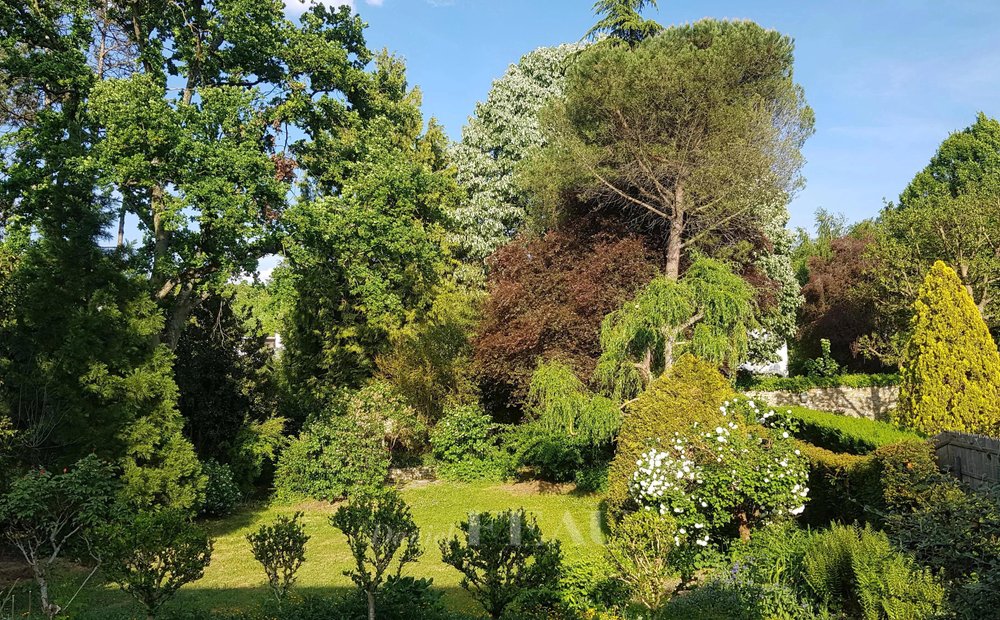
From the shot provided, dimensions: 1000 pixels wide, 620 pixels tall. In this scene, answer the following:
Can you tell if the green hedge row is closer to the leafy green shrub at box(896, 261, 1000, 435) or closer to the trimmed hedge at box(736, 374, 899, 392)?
the leafy green shrub at box(896, 261, 1000, 435)

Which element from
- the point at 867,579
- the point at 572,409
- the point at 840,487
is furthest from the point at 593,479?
the point at 867,579

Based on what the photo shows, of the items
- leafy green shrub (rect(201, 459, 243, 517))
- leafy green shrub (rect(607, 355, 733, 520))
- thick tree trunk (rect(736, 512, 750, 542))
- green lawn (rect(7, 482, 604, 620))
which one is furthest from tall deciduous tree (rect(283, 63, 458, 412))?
thick tree trunk (rect(736, 512, 750, 542))

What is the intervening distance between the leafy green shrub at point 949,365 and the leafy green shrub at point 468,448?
8816mm

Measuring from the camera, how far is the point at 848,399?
64.8 feet

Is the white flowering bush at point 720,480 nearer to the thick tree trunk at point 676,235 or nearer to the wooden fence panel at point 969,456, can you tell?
the wooden fence panel at point 969,456

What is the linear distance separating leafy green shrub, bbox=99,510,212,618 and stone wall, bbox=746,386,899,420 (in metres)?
17.8

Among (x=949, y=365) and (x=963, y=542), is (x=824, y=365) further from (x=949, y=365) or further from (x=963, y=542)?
(x=963, y=542)

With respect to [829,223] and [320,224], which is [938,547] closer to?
[320,224]

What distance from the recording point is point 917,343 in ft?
35.0

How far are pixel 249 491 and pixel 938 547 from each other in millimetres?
13774

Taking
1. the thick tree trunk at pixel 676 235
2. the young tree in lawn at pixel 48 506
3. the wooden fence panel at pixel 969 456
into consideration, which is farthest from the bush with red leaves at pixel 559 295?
the young tree in lawn at pixel 48 506

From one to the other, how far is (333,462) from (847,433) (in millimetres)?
10615

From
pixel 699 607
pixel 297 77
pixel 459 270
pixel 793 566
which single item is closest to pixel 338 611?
pixel 699 607

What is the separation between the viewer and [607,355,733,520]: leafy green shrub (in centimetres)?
786
